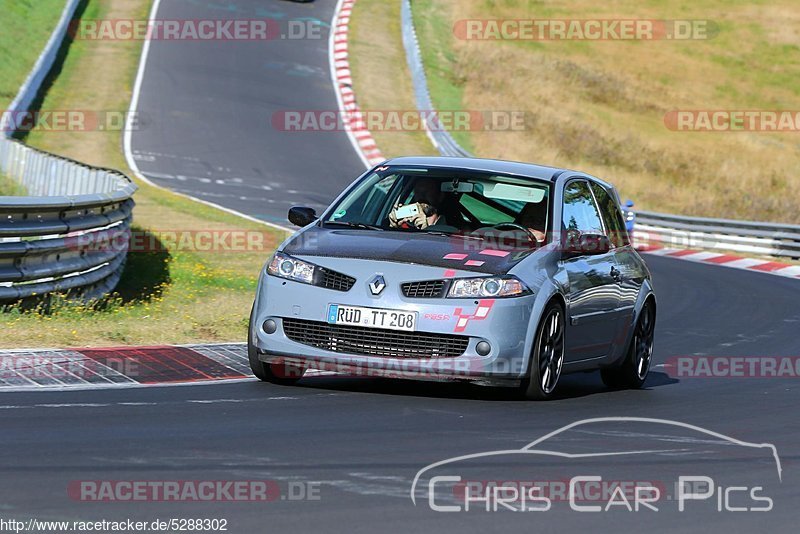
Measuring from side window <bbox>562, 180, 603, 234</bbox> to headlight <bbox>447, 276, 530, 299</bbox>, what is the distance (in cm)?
125

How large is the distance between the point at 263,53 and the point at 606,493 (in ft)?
130

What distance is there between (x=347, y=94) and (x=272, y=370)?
31.6 meters

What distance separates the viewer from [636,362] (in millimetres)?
11078

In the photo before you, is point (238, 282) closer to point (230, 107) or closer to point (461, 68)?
point (230, 107)

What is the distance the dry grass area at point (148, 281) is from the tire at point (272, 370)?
1.61 meters

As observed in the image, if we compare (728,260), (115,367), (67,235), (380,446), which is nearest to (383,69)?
(728,260)

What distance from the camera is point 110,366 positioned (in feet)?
31.7

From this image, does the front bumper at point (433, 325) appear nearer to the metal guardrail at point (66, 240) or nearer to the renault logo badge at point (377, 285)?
the renault logo badge at point (377, 285)

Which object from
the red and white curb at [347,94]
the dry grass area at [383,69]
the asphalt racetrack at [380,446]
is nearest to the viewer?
the asphalt racetrack at [380,446]

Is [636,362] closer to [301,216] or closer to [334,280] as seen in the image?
[301,216]

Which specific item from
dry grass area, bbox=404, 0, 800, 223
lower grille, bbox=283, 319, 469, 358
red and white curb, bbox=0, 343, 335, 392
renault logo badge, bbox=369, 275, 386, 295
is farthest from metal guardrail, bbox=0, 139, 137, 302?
dry grass area, bbox=404, 0, 800, 223

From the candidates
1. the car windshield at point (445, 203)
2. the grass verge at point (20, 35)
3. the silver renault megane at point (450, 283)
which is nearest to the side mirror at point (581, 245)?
the silver renault megane at point (450, 283)

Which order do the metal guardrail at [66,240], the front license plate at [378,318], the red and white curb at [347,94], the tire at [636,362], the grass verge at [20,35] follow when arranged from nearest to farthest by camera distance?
the front license plate at [378,318] → the tire at [636,362] → the metal guardrail at [66,240] → the red and white curb at [347,94] → the grass verge at [20,35]

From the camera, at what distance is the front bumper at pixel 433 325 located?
29.1 feet
